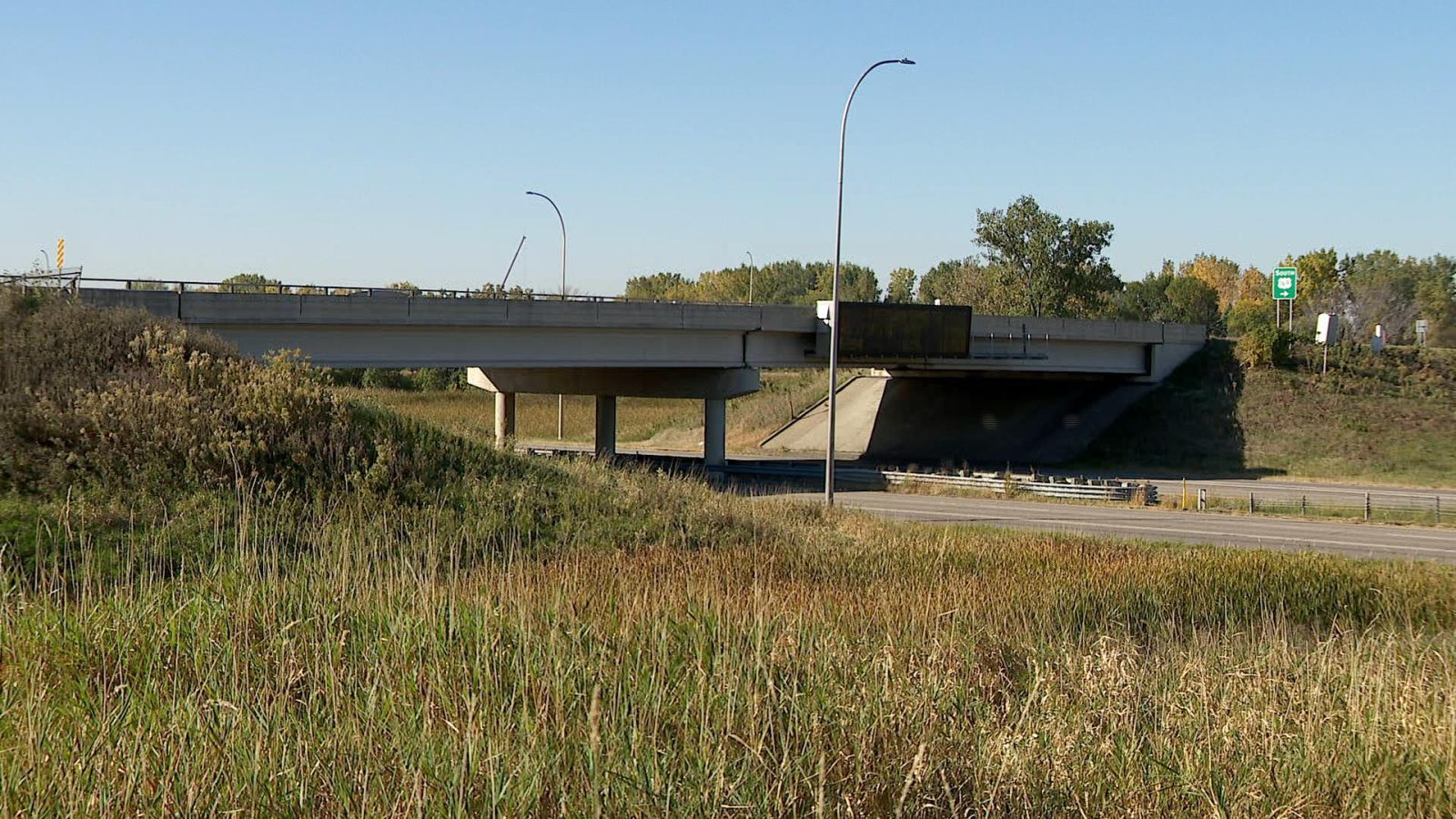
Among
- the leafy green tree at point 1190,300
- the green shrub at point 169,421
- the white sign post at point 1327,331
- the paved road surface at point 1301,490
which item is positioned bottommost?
the paved road surface at point 1301,490

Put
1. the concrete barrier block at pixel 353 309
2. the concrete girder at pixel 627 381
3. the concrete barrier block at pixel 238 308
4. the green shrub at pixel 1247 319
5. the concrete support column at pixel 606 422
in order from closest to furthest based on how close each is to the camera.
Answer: the concrete barrier block at pixel 238 308 < the concrete barrier block at pixel 353 309 < the concrete girder at pixel 627 381 < the concrete support column at pixel 606 422 < the green shrub at pixel 1247 319

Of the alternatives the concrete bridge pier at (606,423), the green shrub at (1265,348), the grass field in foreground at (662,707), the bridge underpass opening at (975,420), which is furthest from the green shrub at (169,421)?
the green shrub at (1265,348)

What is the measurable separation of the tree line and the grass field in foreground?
2066 inches

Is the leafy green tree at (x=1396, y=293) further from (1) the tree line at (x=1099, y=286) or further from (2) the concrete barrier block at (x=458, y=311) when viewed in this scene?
(2) the concrete barrier block at (x=458, y=311)

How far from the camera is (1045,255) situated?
8381 centimetres

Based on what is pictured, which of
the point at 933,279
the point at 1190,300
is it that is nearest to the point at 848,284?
the point at 933,279

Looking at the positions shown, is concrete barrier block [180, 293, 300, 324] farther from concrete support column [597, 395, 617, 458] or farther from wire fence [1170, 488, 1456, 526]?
wire fence [1170, 488, 1456, 526]

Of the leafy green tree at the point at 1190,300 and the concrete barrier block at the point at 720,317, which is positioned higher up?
the leafy green tree at the point at 1190,300

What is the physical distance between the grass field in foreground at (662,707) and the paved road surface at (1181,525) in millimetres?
15032

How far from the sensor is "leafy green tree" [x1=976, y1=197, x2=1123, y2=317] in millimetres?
83875

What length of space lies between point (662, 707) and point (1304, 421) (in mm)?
50633

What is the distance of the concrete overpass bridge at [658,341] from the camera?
1362 inches

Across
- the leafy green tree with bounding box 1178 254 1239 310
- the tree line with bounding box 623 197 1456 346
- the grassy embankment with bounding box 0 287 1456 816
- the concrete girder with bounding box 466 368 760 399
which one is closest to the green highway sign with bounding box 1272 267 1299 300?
the tree line with bounding box 623 197 1456 346

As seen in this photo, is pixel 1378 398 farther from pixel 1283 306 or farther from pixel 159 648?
pixel 1283 306
